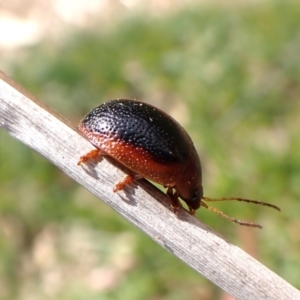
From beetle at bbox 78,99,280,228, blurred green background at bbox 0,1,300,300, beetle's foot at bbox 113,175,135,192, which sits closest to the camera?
beetle's foot at bbox 113,175,135,192

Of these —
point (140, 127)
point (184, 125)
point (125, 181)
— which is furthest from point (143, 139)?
point (184, 125)

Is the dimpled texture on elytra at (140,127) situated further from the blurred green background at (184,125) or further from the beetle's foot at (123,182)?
the blurred green background at (184,125)

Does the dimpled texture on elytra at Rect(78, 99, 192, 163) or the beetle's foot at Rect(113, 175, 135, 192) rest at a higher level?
the dimpled texture on elytra at Rect(78, 99, 192, 163)

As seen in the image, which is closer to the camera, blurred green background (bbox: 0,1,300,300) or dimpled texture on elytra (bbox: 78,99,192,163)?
dimpled texture on elytra (bbox: 78,99,192,163)

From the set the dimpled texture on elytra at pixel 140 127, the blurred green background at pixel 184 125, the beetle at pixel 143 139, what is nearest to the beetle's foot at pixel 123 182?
the beetle at pixel 143 139

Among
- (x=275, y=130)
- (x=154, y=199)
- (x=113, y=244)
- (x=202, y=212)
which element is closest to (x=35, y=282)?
(x=113, y=244)

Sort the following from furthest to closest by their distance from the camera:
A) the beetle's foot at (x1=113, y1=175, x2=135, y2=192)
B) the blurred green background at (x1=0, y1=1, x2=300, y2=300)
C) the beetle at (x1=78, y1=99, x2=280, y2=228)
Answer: the blurred green background at (x1=0, y1=1, x2=300, y2=300)
the beetle at (x1=78, y1=99, x2=280, y2=228)
the beetle's foot at (x1=113, y1=175, x2=135, y2=192)

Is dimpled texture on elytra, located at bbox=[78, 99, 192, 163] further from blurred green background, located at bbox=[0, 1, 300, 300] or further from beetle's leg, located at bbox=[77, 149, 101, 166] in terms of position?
blurred green background, located at bbox=[0, 1, 300, 300]

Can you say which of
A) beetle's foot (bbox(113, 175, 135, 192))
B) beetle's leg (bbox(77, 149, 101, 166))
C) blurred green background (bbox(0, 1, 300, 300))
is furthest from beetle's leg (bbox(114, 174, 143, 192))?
blurred green background (bbox(0, 1, 300, 300))
